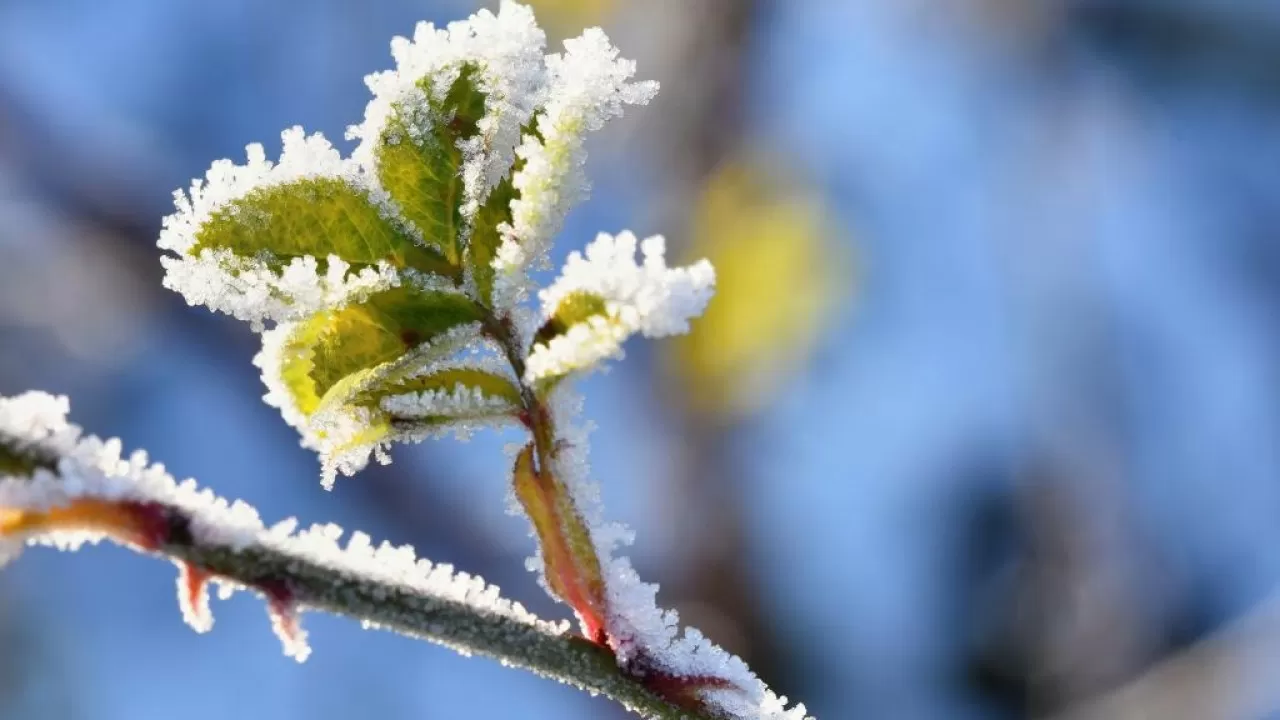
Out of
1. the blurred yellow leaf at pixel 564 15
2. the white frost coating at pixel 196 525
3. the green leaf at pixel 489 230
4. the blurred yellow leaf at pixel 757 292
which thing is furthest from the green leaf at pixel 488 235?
the blurred yellow leaf at pixel 564 15

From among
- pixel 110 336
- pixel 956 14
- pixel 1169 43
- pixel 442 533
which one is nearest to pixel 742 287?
pixel 442 533

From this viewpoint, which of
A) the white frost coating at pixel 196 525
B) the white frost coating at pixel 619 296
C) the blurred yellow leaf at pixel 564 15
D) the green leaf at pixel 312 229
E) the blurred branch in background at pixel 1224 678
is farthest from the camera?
the blurred yellow leaf at pixel 564 15

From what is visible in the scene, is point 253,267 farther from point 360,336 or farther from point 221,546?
point 221,546

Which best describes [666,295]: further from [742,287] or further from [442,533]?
[442,533]

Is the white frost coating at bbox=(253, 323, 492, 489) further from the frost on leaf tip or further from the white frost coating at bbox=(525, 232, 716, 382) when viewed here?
the white frost coating at bbox=(525, 232, 716, 382)

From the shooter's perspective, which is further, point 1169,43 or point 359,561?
point 1169,43

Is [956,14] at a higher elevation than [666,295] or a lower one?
higher

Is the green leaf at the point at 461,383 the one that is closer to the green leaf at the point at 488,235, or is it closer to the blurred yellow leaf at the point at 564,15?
the green leaf at the point at 488,235
